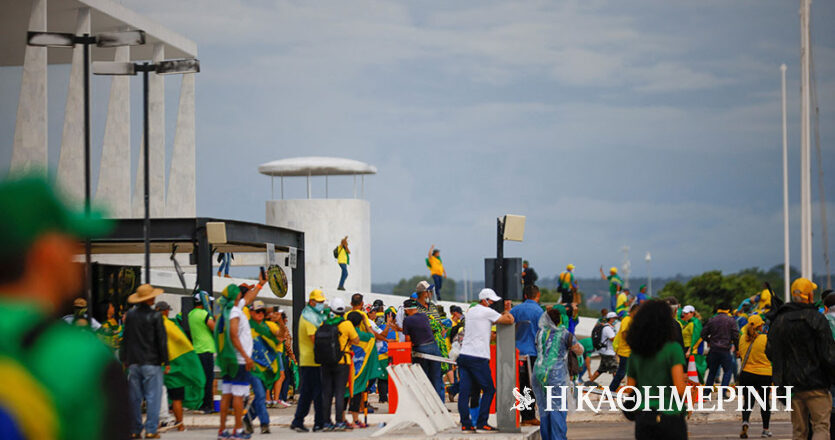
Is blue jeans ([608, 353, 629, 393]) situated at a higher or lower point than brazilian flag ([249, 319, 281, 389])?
lower

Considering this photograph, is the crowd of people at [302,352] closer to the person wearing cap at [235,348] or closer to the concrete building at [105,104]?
the person wearing cap at [235,348]

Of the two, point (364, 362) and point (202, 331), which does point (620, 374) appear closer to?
point (364, 362)

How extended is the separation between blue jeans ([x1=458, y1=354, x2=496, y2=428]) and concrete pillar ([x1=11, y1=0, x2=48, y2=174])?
A: 20.5 meters

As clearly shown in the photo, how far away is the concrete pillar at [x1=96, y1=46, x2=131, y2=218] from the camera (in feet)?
125

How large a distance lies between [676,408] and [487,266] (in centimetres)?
660

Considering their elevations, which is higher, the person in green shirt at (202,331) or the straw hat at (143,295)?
the straw hat at (143,295)

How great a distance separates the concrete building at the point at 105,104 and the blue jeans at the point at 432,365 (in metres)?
14.3

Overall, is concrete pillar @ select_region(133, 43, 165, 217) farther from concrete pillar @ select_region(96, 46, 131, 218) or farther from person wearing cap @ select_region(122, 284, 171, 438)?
person wearing cap @ select_region(122, 284, 171, 438)

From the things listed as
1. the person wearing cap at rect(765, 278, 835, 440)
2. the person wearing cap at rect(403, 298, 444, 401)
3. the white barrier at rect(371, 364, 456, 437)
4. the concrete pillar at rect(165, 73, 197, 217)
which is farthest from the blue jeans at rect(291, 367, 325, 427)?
the concrete pillar at rect(165, 73, 197, 217)

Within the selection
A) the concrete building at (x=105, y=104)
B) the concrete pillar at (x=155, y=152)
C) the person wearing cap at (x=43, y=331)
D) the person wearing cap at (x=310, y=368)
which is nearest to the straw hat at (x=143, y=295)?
the person wearing cap at (x=310, y=368)

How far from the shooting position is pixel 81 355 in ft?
5.32

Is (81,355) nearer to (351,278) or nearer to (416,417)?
(416,417)

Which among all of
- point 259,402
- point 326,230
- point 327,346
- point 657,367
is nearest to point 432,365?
point 327,346

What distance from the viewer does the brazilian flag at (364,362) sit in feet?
47.4
